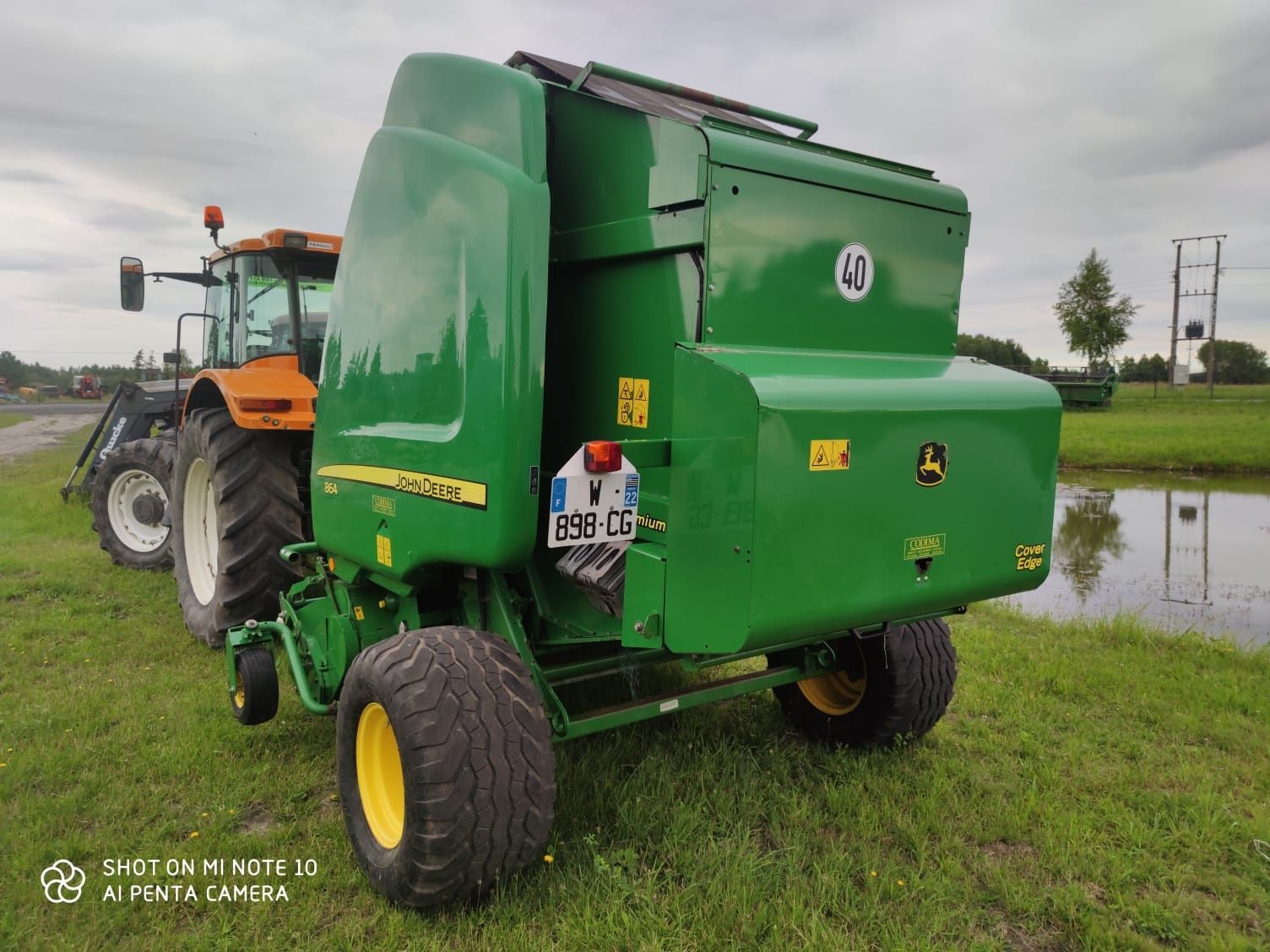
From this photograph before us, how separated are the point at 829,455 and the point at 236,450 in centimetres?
361

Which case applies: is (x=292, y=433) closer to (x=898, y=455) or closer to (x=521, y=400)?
(x=521, y=400)

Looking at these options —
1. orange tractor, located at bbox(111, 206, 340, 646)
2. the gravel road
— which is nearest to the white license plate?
orange tractor, located at bbox(111, 206, 340, 646)

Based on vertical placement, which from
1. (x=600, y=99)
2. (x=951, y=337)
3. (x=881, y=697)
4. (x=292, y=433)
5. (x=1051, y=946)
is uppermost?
(x=600, y=99)

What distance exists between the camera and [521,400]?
2504mm

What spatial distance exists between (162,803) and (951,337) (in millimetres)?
3394

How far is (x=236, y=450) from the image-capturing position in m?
4.71

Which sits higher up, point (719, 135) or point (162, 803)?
point (719, 135)

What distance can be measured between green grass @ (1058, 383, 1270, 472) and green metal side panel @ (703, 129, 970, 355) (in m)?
11.8

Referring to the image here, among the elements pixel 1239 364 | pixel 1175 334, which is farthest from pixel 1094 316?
pixel 1239 364

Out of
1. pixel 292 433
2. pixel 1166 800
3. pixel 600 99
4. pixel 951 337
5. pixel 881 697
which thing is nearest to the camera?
pixel 600 99

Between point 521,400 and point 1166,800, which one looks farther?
point 1166,800

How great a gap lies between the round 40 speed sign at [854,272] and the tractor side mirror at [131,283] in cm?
535

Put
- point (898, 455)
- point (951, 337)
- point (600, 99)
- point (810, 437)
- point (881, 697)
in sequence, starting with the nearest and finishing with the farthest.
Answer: point (810, 437)
point (898, 455)
point (600, 99)
point (951, 337)
point (881, 697)

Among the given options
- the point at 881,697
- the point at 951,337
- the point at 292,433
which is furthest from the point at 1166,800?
the point at 292,433
